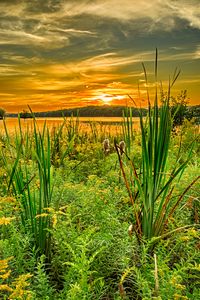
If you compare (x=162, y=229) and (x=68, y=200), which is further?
(x=68, y=200)

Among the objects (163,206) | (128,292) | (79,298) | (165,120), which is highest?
(165,120)

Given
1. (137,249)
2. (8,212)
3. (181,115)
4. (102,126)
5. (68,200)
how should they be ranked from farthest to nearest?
(181,115) → (102,126) → (68,200) → (8,212) → (137,249)

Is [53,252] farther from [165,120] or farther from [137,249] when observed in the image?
[165,120]

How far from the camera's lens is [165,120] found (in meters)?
2.82

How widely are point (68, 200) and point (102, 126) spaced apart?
17.7ft

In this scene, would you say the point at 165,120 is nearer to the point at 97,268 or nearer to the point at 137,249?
the point at 137,249

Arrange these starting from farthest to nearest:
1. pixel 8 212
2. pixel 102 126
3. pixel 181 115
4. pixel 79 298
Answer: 1. pixel 181 115
2. pixel 102 126
3. pixel 8 212
4. pixel 79 298

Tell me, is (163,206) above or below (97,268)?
above

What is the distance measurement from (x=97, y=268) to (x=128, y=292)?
26 cm

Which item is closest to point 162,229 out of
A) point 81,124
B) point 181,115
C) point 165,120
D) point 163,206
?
point 163,206

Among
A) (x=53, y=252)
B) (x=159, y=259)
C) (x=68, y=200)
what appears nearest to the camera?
(x=159, y=259)

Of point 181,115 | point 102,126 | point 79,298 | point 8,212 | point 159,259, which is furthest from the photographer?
point 181,115

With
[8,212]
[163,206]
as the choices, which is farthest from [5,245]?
[163,206]

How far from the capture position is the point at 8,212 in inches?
126
